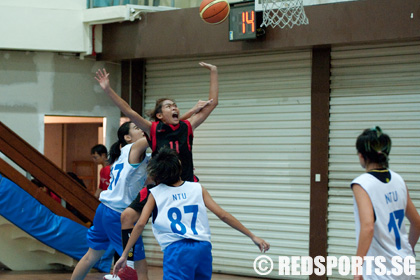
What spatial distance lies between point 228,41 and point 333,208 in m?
2.84

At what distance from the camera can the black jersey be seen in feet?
20.0

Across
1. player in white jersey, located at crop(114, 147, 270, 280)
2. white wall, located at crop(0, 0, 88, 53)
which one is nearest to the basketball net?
white wall, located at crop(0, 0, 88, 53)

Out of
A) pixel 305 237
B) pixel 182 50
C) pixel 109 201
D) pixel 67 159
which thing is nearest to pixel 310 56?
pixel 182 50

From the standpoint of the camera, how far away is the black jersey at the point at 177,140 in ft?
20.0

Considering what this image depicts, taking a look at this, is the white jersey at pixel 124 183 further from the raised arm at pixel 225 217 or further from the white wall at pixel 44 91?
the white wall at pixel 44 91

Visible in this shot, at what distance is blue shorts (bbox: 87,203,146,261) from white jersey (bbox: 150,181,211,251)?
6.07ft

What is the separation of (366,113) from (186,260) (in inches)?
192

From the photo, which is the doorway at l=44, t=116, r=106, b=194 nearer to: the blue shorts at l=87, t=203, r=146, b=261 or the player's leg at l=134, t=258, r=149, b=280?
the blue shorts at l=87, t=203, r=146, b=261

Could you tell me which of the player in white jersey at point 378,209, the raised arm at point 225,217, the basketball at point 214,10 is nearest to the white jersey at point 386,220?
the player in white jersey at point 378,209

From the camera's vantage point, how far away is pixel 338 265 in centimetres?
901

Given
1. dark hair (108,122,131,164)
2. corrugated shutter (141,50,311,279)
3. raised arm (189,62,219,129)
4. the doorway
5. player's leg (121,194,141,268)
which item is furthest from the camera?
the doorway

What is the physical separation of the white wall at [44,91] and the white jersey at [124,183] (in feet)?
12.7

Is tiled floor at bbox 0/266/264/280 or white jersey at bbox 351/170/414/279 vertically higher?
white jersey at bbox 351/170/414/279

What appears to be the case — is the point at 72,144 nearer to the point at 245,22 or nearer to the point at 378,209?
the point at 245,22
